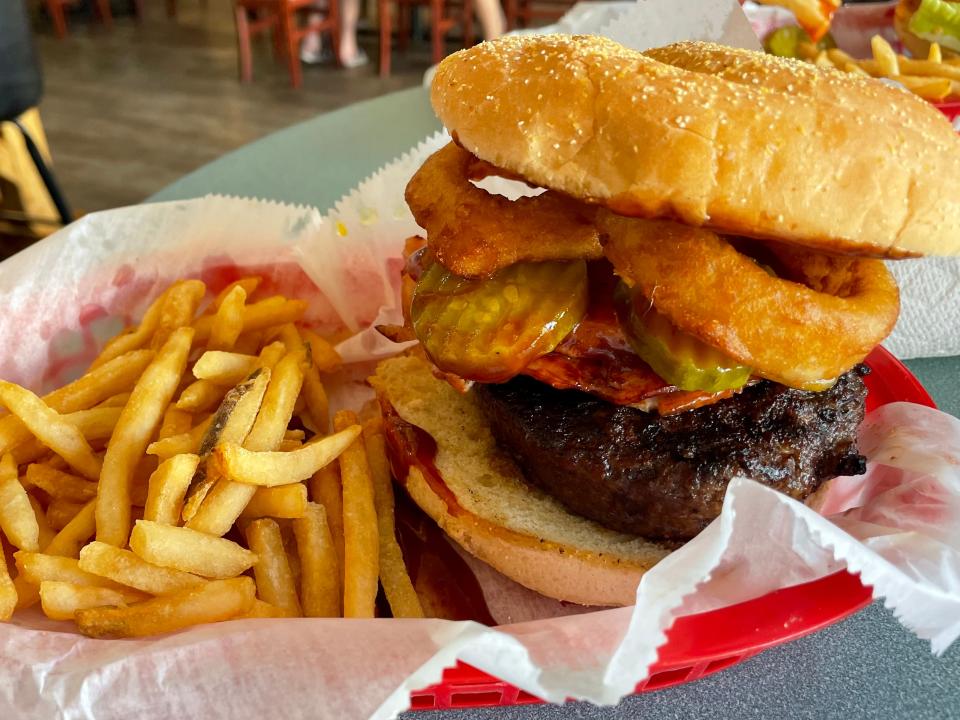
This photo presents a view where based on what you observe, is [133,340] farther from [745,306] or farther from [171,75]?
[171,75]

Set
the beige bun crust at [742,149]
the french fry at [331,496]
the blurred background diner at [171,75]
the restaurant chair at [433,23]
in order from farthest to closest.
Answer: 1. the restaurant chair at [433,23]
2. the blurred background diner at [171,75]
3. the french fry at [331,496]
4. the beige bun crust at [742,149]

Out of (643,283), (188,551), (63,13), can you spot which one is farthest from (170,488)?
(63,13)

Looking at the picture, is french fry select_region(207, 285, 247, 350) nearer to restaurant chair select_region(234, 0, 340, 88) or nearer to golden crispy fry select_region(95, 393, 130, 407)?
golden crispy fry select_region(95, 393, 130, 407)

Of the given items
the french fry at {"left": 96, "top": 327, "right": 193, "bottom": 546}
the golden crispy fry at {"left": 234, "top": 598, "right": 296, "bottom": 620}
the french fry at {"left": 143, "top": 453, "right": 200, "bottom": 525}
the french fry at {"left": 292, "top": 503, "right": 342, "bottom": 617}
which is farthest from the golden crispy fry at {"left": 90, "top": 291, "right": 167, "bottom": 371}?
the golden crispy fry at {"left": 234, "top": 598, "right": 296, "bottom": 620}

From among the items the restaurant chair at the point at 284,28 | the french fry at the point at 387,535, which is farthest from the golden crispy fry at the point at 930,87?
the restaurant chair at the point at 284,28

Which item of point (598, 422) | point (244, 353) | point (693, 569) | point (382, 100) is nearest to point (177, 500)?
point (244, 353)

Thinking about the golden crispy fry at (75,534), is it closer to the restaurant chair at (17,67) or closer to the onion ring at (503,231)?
the onion ring at (503,231)
